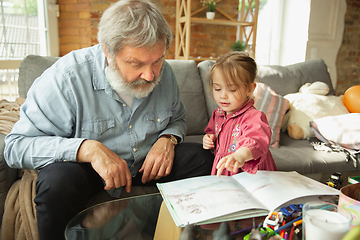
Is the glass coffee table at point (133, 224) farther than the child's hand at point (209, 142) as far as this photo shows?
No

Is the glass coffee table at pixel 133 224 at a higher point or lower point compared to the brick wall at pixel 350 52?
lower

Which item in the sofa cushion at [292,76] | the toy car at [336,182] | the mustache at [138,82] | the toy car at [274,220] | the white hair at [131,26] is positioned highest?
the white hair at [131,26]

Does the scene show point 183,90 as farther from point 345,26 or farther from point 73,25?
point 345,26

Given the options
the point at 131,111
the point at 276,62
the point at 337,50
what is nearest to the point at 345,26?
the point at 337,50

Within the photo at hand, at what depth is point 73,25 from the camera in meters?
3.02

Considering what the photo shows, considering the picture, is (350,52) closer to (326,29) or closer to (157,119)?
(326,29)

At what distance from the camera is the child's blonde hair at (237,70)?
1207mm

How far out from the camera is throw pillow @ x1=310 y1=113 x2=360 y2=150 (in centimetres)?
168

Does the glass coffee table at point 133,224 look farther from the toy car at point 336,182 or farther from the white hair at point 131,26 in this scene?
the white hair at point 131,26

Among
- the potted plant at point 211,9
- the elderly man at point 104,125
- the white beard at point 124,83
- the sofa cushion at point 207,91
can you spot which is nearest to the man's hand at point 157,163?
the elderly man at point 104,125

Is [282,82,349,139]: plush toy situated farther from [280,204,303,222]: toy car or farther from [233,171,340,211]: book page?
[280,204,303,222]: toy car

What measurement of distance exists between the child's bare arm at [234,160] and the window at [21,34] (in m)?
2.19

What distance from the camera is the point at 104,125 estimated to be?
114 centimetres

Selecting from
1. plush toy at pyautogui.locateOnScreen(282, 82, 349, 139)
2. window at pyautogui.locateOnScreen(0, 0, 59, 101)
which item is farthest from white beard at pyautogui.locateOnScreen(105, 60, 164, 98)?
window at pyautogui.locateOnScreen(0, 0, 59, 101)
